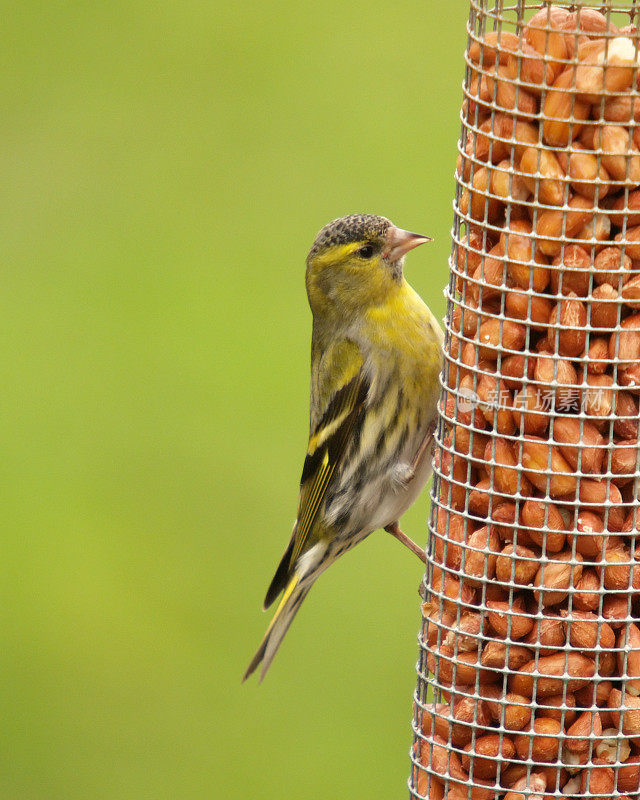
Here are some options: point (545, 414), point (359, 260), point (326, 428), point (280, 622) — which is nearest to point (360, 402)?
point (326, 428)

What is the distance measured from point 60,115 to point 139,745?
19.6 feet

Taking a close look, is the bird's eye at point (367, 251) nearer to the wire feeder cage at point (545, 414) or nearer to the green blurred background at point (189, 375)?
the wire feeder cage at point (545, 414)

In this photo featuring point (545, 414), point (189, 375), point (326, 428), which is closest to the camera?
point (545, 414)

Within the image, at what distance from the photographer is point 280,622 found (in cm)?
603

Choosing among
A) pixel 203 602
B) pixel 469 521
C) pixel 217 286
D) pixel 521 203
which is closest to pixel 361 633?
pixel 203 602

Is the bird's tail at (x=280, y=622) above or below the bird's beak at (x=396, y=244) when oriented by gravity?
below

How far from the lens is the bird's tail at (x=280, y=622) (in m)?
5.93

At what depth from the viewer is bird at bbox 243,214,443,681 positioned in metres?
5.84

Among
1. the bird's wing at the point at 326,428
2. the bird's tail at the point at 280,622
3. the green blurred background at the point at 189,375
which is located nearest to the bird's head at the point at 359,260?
the bird's wing at the point at 326,428

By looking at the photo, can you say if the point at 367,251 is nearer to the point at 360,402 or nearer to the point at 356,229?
the point at 356,229

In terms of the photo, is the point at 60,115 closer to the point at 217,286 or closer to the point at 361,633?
the point at 217,286

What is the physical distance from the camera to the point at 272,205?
38.7 ft

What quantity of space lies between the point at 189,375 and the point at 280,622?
520 cm

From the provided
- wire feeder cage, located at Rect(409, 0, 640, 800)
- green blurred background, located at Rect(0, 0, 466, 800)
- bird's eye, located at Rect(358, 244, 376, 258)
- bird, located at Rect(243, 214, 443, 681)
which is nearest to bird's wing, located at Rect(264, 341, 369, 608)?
bird, located at Rect(243, 214, 443, 681)
